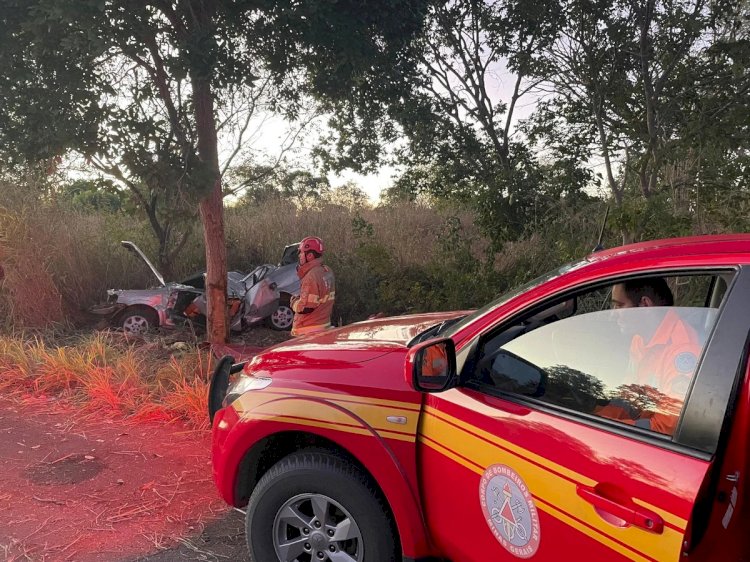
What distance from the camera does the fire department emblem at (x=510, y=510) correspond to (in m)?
1.90

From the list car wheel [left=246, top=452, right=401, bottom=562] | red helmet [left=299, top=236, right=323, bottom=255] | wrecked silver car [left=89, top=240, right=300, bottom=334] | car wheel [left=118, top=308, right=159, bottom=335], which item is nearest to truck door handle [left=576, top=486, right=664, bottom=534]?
car wheel [left=246, top=452, right=401, bottom=562]

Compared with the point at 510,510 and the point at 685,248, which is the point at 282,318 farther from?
the point at 685,248

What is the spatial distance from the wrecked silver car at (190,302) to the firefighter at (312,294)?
3070 mm

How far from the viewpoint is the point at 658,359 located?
1882 mm

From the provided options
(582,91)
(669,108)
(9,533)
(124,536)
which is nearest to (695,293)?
(124,536)

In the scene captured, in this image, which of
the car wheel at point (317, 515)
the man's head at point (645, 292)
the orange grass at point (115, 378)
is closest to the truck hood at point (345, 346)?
the car wheel at point (317, 515)

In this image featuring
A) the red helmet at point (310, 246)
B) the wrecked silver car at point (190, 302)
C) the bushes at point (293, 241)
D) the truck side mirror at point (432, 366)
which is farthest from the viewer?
the wrecked silver car at point (190, 302)

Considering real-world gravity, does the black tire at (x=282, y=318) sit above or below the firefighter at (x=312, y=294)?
below

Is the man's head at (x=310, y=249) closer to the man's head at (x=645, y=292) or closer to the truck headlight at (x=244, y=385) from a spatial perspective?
the truck headlight at (x=244, y=385)

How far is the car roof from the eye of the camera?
5.75 ft

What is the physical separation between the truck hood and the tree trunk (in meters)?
4.86

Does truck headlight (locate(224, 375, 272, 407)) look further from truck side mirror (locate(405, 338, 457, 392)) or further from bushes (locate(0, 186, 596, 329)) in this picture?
bushes (locate(0, 186, 596, 329))

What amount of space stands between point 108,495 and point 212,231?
4606mm

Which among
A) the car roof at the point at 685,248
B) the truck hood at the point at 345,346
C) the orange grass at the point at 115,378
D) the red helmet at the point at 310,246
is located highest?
the car roof at the point at 685,248
